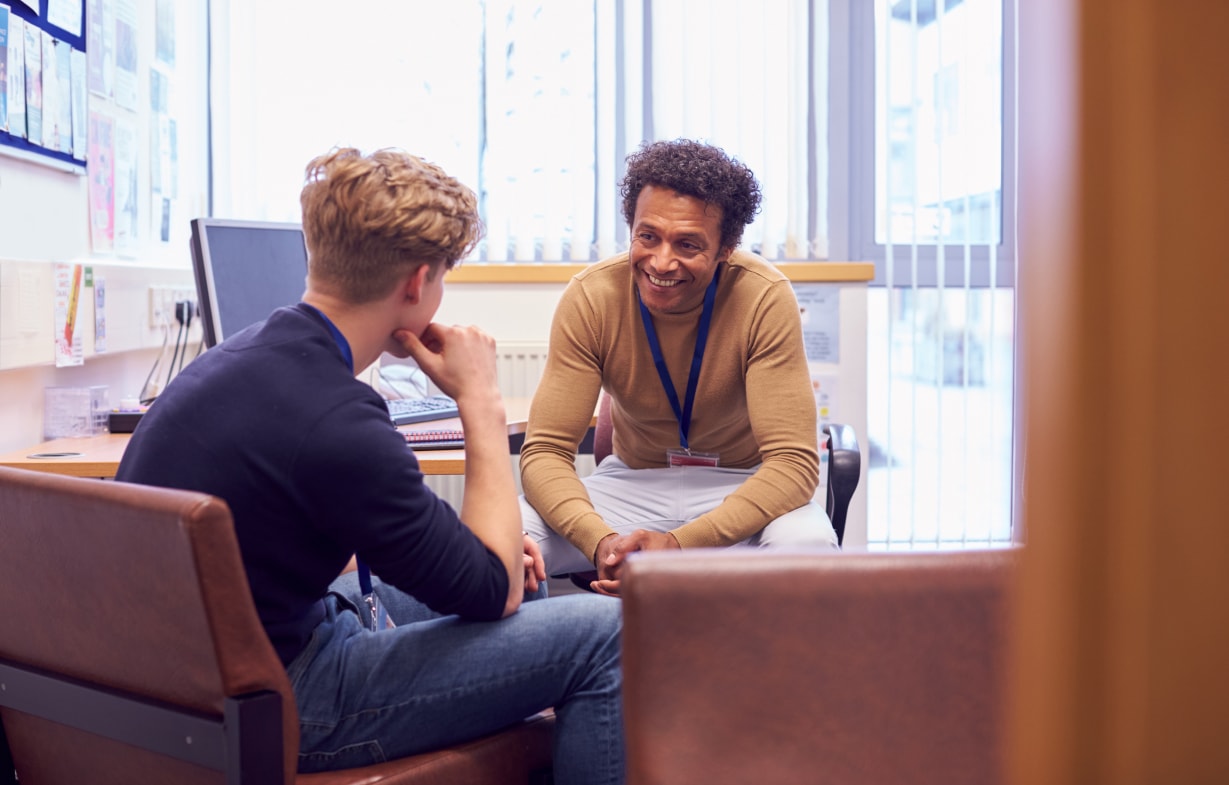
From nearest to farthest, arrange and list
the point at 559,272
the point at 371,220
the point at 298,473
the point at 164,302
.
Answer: the point at 298,473, the point at 371,220, the point at 164,302, the point at 559,272

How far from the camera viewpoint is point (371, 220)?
1.23 metres

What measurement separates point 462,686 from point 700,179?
43.2 inches

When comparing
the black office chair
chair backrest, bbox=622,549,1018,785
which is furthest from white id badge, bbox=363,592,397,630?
chair backrest, bbox=622,549,1018,785

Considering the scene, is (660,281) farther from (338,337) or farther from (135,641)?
(135,641)

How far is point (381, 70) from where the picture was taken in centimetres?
337

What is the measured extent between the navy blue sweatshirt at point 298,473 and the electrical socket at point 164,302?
161 cm

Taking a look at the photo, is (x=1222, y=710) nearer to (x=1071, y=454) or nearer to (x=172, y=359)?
(x=1071, y=454)

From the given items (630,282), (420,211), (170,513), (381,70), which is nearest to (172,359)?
(381,70)

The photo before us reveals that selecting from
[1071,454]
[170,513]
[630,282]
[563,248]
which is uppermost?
[563,248]

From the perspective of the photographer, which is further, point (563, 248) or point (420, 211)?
Result: point (563, 248)

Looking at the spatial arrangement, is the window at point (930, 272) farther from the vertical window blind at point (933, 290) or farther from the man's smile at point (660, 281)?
the man's smile at point (660, 281)

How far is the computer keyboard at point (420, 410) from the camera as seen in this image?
228cm

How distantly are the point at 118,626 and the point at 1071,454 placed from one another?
102 centimetres

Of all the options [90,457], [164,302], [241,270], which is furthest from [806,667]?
[164,302]
